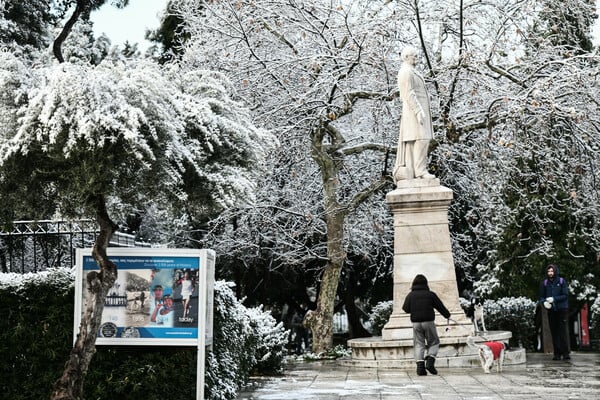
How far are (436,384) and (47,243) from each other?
24.1 feet

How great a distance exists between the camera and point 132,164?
9.18 meters

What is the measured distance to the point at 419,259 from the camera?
653 inches

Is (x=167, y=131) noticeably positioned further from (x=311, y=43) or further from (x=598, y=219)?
(x=598, y=219)

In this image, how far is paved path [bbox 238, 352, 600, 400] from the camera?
11516mm

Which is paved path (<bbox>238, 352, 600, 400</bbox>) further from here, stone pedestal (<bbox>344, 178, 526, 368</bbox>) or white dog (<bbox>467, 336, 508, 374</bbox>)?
stone pedestal (<bbox>344, 178, 526, 368</bbox>)

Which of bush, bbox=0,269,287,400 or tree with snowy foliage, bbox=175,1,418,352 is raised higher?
tree with snowy foliage, bbox=175,1,418,352

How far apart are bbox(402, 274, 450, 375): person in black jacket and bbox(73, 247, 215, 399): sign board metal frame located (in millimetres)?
4766

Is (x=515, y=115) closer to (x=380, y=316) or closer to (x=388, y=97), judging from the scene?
(x=388, y=97)

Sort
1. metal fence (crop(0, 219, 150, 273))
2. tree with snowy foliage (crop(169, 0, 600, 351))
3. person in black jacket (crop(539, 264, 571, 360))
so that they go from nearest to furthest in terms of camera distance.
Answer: metal fence (crop(0, 219, 150, 273))
person in black jacket (crop(539, 264, 571, 360))
tree with snowy foliage (crop(169, 0, 600, 351))

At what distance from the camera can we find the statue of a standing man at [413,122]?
16.5 m

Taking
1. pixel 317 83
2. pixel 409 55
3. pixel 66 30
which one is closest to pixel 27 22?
pixel 66 30

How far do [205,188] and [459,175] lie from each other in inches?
529

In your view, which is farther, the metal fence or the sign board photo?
the metal fence

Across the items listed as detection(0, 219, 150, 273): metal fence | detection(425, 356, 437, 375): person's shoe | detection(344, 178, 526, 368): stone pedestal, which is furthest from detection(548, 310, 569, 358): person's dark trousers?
Answer: detection(0, 219, 150, 273): metal fence
